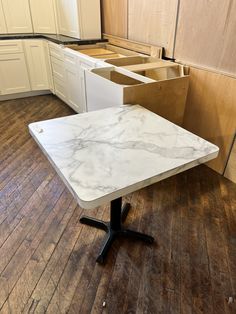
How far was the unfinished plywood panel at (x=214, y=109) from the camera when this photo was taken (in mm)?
2049

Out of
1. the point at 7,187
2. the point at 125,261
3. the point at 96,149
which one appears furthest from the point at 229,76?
the point at 7,187

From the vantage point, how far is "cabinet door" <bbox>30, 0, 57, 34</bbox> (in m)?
3.63

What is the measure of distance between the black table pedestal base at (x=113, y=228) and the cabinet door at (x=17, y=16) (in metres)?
3.33

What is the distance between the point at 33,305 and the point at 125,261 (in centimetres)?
58

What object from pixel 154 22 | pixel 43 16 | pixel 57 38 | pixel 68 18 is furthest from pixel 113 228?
pixel 43 16

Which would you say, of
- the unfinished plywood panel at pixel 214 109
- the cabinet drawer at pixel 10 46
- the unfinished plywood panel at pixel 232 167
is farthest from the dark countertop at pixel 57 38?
the unfinished plywood panel at pixel 232 167

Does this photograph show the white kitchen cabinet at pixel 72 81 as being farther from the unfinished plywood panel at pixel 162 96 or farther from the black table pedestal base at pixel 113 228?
the black table pedestal base at pixel 113 228

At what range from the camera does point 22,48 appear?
11.9 ft

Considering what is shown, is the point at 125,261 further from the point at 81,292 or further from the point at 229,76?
Result: the point at 229,76

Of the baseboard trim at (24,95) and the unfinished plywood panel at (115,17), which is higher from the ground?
the unfinished plywood panel at (115,17)

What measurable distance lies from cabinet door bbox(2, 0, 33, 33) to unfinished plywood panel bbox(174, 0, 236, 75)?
2.56 metres

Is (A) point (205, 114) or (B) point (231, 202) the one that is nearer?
(B) point (231, 202)

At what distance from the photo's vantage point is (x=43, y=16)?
3732mm

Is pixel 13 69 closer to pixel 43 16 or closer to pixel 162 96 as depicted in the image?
pixel 43 16
